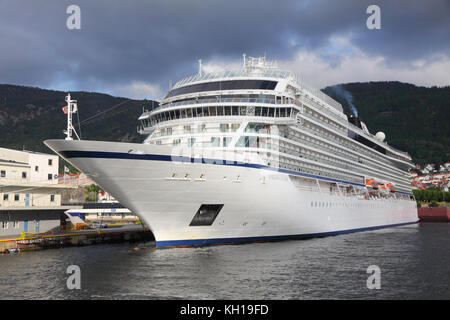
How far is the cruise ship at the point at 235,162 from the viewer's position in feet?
78.1

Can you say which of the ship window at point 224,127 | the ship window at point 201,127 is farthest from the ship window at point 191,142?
the ship window at point 224,127

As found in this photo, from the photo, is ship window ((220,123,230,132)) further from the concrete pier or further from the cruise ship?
the concrete pier

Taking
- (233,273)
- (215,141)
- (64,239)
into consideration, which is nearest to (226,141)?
(215,141)

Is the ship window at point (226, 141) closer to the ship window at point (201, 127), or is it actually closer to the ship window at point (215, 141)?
the ship window at point (215, 141)

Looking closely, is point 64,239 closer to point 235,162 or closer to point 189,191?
point 189,191

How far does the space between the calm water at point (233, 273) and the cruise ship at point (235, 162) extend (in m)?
2.03

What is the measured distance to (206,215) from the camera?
25938mm

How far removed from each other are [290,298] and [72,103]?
17.1 meters

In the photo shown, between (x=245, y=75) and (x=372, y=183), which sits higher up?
(x=245, y=75)

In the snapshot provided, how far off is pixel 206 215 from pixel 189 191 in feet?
7.68

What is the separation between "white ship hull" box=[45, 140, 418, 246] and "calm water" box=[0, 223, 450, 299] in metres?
1.17

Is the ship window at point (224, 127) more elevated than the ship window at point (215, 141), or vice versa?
the ship window at point (224, 127)

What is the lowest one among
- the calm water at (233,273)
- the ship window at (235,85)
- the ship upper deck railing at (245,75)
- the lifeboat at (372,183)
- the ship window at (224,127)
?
the calm water at (233,273)
